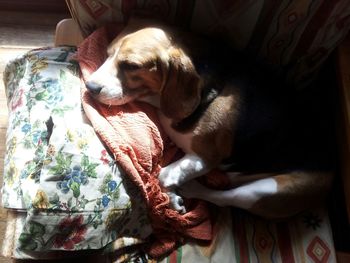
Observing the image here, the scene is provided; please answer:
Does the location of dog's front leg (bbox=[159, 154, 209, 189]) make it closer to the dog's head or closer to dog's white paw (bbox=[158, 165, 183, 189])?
dog's white paw (bbox=[158, 165, 183, 189])

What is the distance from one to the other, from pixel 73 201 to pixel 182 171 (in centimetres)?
41

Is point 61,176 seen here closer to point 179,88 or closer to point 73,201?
point 73,201

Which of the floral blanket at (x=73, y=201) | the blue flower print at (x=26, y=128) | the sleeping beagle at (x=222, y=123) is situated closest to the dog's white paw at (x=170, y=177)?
the sleeping beagle at (x=222, y=123)

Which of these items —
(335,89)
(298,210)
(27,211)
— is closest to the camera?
(27,211)

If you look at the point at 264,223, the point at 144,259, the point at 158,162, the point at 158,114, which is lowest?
the point at 144,259

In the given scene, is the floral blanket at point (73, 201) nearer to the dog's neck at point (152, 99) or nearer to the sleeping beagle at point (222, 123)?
the sleeping beagle at point (222, 123)

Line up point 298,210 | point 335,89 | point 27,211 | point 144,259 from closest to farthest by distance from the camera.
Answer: point 27,211 < point 144,259 < point 298,210 < point 335,89

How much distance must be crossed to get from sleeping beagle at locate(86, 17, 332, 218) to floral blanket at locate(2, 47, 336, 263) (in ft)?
0.31

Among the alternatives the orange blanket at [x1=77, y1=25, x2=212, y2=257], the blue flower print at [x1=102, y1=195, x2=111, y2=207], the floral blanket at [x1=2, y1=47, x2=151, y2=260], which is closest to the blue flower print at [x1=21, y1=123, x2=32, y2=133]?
the floral blanket at [x1=2, y1=47, x2=151, y2=260]

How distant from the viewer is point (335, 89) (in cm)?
149

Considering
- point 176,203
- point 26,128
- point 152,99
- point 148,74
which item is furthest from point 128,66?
point 176,203

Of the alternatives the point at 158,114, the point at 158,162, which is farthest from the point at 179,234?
the point at 158,114

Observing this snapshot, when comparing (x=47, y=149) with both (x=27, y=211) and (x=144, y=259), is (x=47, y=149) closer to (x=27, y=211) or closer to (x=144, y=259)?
(x=27, y=211)

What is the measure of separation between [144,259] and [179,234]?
144 millimetres
